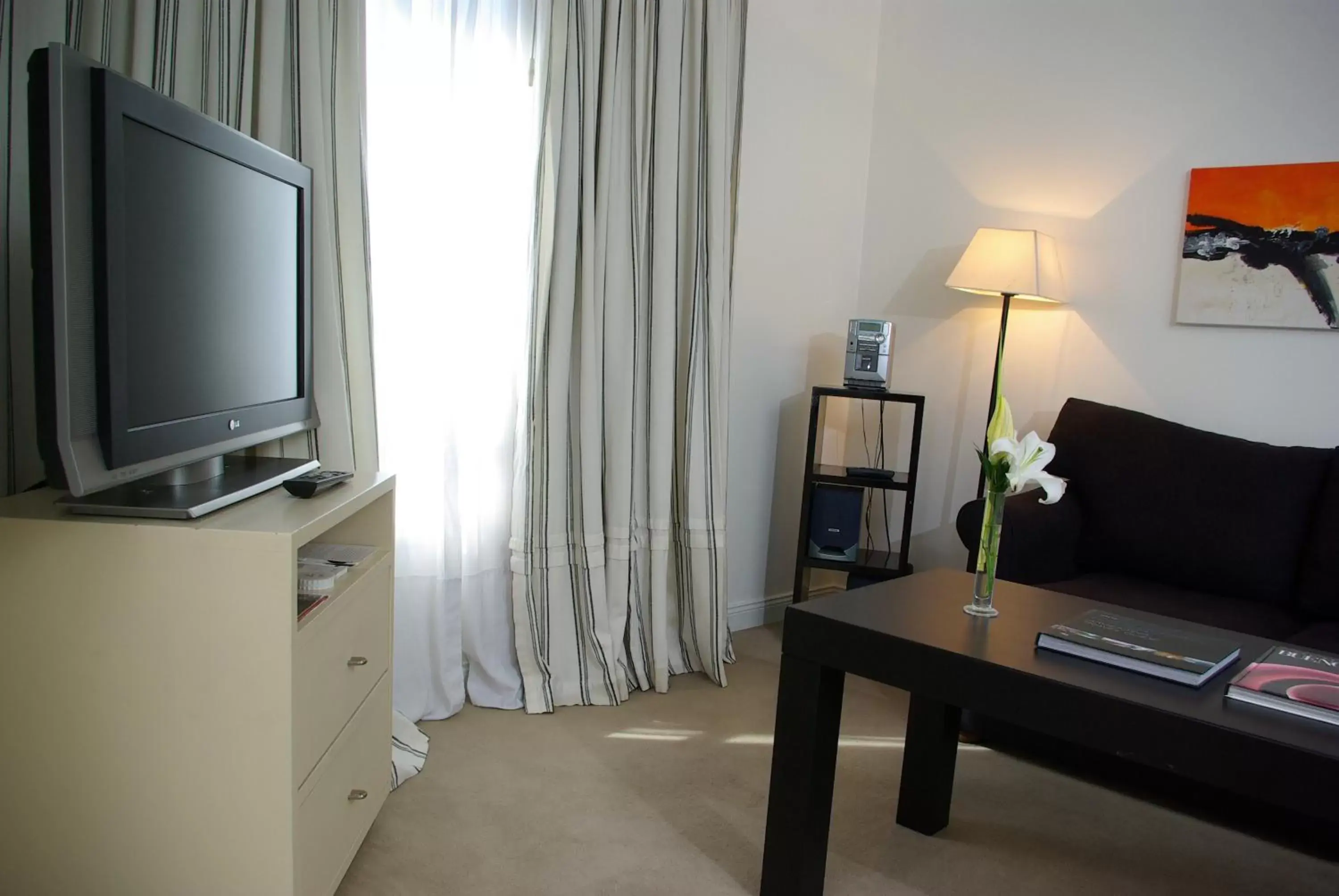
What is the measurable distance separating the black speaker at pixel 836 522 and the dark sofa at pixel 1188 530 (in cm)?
54

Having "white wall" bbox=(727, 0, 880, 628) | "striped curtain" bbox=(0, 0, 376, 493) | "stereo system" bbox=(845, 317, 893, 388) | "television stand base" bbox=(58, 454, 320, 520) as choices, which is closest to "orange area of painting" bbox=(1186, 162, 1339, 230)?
"stereo system" bbox=(845, 317, 893, 388)

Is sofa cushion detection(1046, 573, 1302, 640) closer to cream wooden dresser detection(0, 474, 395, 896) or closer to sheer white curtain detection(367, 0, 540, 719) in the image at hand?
sheer white curtain detection(367, 0, 540, 719)

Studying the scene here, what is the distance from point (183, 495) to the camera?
1519mm

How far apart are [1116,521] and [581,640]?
5.23 feet

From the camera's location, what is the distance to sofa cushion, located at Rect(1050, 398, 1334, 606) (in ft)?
8.50

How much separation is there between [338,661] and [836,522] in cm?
193

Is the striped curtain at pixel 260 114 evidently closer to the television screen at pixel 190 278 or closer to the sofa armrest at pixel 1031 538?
the television screen at pixel 190 278

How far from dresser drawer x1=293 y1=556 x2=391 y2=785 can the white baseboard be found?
1.66 metres

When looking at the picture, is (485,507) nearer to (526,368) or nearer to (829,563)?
(526,368)

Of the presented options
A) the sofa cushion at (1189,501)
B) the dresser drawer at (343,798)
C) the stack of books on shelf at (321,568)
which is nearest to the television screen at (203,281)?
the stack of books on shelf at (321,568)

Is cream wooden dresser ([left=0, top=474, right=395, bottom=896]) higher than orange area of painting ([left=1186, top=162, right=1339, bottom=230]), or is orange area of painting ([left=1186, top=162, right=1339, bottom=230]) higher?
orange area of painting ([left=1186, top=162, right=1339, bottom=230])

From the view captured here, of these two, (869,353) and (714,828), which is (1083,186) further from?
(714,828)

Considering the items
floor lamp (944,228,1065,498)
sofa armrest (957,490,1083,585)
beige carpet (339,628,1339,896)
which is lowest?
beige carpet (339,628,1339,896)

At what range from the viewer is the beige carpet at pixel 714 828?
189cm
